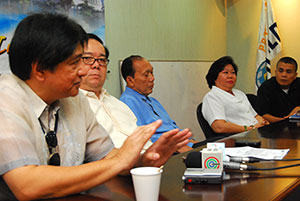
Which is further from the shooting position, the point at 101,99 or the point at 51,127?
the point at 101,99

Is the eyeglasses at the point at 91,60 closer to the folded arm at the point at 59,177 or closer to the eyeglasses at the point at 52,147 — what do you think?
the eyeglasses at the point at 52,147

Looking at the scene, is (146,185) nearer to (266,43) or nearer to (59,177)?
(59,177)

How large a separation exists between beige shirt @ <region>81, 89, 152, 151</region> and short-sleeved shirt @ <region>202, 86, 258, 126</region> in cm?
110

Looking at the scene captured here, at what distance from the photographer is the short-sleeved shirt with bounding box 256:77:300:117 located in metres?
4.20

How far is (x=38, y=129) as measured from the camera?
4.02ft

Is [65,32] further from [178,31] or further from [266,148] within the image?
[178,31]

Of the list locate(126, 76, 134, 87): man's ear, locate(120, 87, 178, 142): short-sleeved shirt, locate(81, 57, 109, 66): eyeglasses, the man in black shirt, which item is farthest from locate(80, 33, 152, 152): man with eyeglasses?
the man in black shirt

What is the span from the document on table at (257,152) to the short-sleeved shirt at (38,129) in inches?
23.7

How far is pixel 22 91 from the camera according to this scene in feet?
4.08

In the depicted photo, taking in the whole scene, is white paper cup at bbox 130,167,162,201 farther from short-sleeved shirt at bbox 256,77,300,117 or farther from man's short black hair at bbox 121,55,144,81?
short-sleeved shirt at bbox 256,77,300,117

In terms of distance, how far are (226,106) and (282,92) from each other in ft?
3.69

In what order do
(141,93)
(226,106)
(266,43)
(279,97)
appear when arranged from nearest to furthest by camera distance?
(141,93)
(226,106)
(279,97)
(266,43)

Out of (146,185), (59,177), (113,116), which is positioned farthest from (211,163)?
(113,116)

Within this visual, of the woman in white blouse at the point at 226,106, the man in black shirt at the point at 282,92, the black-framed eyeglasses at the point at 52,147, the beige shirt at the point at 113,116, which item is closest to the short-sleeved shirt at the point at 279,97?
the man in black shirt at the point at 282,92
